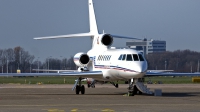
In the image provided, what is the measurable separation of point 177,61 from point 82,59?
9446cm

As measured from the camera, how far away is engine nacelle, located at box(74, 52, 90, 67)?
39.2 metres

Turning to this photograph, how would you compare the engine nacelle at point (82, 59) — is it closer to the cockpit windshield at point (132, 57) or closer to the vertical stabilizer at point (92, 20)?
the vertical stabilizer at point (92, 20)

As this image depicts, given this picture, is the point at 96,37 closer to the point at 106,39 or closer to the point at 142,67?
the point at 106,39

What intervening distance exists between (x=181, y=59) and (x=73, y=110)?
111 metres

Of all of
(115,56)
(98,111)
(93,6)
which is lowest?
(98,111)

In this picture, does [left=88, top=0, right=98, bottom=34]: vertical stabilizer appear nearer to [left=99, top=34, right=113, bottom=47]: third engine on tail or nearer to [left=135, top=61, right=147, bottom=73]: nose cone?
[left=99, top=34, right=113, bottom=47]: third engine on tail

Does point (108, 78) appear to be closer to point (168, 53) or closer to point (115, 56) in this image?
point (115, 56)

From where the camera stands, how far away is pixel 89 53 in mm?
40812

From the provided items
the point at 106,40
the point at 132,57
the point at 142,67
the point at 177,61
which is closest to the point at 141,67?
the point at 142,67

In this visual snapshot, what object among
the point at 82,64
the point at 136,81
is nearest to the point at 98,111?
the point at 136,81

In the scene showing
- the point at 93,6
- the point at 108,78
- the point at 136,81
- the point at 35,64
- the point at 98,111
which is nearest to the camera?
the point at 98,111

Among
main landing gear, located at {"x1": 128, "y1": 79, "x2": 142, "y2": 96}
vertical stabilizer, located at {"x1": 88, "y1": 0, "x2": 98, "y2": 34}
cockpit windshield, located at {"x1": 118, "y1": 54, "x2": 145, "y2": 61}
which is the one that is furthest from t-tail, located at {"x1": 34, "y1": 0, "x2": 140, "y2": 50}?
main landing gear, located at {"x1": 128, "y1": 79, "x2": 142, "y2": 96}

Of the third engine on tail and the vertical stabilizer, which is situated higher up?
the vertical stabilizer

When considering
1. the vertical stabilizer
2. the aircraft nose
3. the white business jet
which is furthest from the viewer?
the vertical stabilizer
